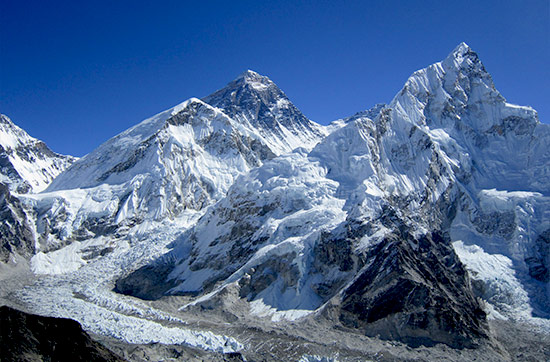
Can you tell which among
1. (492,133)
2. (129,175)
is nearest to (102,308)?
(129,175)

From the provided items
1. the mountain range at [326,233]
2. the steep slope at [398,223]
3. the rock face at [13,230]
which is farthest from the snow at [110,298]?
the steep slope at [398,223]

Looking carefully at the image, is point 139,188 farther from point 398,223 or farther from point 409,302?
point 409,302

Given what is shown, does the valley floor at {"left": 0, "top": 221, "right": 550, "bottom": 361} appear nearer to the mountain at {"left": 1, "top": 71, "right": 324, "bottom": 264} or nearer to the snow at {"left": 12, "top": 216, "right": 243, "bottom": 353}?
the snow at {"left": 12, "top": 216, "right": 243, "bottom": 353}

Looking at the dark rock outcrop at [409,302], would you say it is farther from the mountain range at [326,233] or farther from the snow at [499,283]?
the snow at [499,283]

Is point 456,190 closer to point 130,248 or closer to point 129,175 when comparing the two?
point 130,248

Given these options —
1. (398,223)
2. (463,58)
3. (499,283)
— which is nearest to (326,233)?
(398,223)

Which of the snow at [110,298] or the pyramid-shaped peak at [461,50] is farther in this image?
the pyramid-shaped peak at [461,50]
